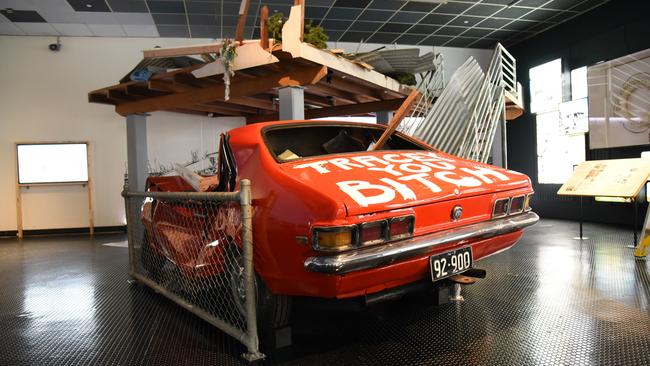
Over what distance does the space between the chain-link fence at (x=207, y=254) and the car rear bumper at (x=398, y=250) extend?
1.59ft

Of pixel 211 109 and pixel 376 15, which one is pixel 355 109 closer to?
pixel 376 15

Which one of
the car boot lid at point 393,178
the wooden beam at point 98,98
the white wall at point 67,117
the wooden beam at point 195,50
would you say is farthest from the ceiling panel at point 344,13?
the car boot lid at point 393,178

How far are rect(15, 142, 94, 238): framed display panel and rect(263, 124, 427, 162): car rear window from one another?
309 inches

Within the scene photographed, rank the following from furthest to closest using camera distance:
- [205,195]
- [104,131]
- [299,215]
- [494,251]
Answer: [104,131] → [494,251] → [205,195] → [299,215]

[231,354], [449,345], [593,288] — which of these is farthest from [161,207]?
[593,288]

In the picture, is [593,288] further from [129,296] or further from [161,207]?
[129,296]

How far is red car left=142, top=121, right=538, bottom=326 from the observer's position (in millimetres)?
1919

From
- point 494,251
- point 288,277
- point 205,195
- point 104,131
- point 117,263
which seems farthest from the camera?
point 104,131

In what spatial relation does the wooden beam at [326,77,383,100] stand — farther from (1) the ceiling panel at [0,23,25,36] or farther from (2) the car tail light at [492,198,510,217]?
(1) the ceiling panel at [0,23,25,36]

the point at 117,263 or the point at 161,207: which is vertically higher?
the point at 161,207

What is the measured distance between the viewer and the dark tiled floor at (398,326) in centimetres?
230

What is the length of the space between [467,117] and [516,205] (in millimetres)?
4099

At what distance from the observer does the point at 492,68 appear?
22.9 feet

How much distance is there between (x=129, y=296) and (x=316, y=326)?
1987 mm
